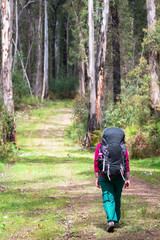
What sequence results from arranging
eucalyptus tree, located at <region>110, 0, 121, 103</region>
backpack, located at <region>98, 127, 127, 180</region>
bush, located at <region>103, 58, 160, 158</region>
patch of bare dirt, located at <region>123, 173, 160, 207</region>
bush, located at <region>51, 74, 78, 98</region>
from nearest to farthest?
backpack, located at <region>98, 127, 127, 180</region>
patch of bare dirt, located at <region>123, 173, 160, 207</region>
bush, located at <region>103, 58, 160, 158</region>
eucalyptus tree, located at <region>110, 0, 121, 103</region>
bush, located at <region>51, 74, 78, 98</region>

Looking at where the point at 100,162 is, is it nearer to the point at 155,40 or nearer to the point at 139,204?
the point at 139,204

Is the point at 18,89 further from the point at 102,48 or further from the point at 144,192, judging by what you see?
the point at 144,192

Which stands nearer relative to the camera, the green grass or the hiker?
the hiker

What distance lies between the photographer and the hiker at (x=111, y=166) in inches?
224

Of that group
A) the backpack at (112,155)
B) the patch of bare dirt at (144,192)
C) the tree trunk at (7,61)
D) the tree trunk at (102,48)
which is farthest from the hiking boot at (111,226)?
the tree trunk at (102,48)

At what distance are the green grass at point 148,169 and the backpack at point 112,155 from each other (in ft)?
15.6

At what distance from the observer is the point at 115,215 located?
582cm

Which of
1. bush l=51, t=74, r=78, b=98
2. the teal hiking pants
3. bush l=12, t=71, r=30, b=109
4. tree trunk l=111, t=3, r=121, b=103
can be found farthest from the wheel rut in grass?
bush l=51, t=74, r=78, b=98

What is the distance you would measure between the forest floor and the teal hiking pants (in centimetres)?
29

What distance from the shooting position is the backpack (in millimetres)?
5672

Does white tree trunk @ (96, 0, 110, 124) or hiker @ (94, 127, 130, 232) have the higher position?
white tree trunk @ (96, 0, 110, 124)

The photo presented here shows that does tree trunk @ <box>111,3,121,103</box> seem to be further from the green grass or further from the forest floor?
the green grass

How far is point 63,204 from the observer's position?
25.8ft

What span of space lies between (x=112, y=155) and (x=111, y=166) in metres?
0.16
